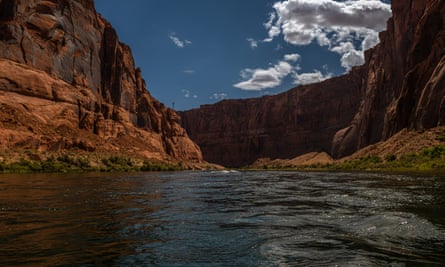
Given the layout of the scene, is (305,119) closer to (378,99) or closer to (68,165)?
(378,99)

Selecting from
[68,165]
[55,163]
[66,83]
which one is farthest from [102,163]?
[66,83]

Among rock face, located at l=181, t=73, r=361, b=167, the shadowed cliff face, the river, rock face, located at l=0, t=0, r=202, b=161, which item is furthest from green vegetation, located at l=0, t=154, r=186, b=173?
rock face, located at l=181, t=73, r=361, b=167

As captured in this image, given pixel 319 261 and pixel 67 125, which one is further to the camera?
pixel 67 125

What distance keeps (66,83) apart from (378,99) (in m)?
86.5

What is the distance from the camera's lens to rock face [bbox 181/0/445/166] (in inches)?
2972

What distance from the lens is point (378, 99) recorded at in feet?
362

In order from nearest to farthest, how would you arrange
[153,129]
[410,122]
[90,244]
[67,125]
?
[90,244] < [67,125] < [410,122] < [153,129]

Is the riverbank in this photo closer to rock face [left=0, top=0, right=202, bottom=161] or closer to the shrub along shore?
the shrub along shore

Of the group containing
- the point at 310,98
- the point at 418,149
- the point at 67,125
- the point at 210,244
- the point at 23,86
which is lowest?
the point at 210,244

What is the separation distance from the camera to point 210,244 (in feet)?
24.8

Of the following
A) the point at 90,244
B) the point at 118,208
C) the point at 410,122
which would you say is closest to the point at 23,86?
the point at 118,208

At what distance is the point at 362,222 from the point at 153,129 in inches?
4576

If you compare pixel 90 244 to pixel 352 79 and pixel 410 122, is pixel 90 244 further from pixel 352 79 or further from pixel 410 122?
pixel 352 79

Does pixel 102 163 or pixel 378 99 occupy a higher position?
pixel 378 99
